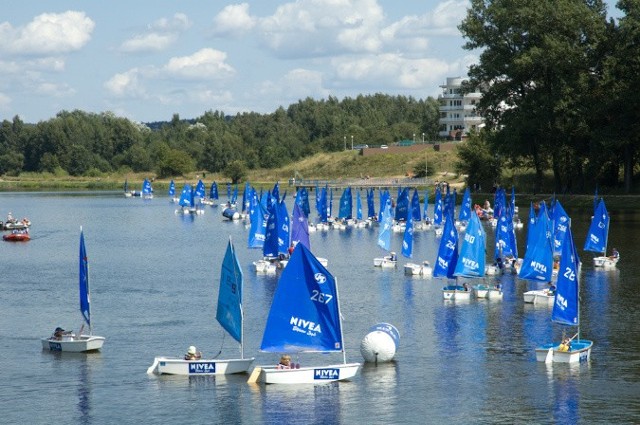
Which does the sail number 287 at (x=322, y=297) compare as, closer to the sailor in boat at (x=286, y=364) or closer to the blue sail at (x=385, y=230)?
the sailor in boat at (x=286, y=364)

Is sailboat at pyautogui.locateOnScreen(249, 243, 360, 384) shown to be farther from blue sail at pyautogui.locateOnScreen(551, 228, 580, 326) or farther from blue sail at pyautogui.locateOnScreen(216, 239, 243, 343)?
blue sail at pyautogui.locateOnScreen(551, 228, 580, 326)

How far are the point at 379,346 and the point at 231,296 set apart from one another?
Result: 23.2 ft

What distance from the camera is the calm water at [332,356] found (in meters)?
42.5

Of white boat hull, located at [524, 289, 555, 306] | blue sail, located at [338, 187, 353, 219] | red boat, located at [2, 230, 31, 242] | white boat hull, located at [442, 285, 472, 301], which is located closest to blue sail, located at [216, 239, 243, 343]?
white boat hull, located at [442, 285, 472, 301]

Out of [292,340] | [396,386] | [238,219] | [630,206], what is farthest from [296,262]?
[238,219]

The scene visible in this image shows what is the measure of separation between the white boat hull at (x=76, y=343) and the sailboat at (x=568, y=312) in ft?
68.9

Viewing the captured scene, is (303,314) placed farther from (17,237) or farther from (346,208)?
Answer: (346,208)

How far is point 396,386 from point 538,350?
25.0ft

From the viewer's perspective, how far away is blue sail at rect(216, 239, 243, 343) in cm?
4706

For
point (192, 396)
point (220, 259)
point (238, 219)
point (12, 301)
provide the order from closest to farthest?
point (192, 396) < point (12, 301) < point (220, 259) < point (238, 219)

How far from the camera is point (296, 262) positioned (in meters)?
45.2

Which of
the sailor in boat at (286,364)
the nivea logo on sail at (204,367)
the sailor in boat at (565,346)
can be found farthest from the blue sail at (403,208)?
the sailor in boat at (286,364)

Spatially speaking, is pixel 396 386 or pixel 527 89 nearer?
pixel 396 386

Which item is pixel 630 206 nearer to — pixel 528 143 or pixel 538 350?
pixel 528 143
